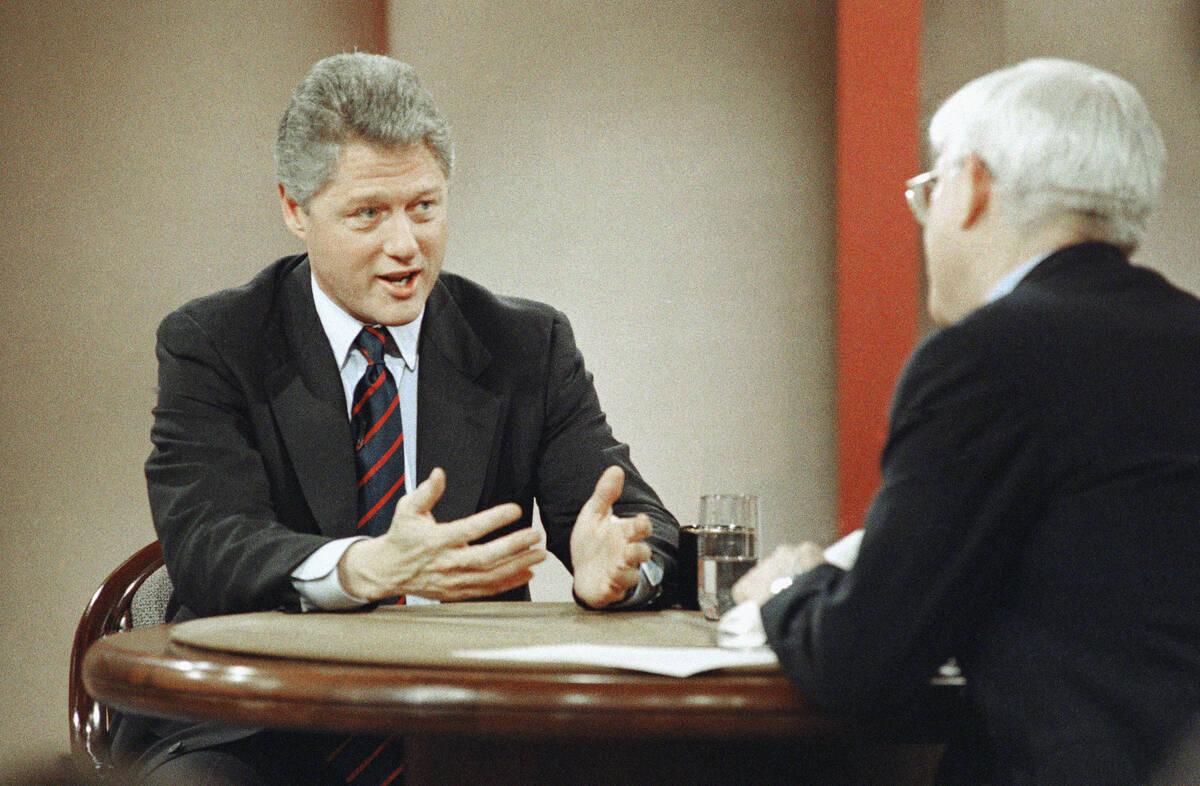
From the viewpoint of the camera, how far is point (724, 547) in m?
1.48

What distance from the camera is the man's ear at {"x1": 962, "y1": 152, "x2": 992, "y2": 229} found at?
1.12m

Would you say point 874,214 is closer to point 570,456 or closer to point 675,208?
point 675,208

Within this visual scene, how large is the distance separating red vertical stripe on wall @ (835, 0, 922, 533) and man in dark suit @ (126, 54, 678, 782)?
858 mm

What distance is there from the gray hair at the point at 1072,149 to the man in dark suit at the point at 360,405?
0.66 meters

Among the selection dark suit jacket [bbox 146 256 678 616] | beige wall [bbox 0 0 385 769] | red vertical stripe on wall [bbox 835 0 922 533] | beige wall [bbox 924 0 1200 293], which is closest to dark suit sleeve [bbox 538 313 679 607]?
dark suit jacket [bbox 146 256 678 616]

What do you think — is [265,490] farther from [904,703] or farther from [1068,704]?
[1068,704]

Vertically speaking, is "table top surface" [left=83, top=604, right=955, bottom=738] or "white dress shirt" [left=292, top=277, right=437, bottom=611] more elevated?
"white dress shirt" [left=292, top=277, right=437, bottom=611]

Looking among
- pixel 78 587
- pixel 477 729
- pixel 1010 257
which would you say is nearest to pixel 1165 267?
pixel 1010 257

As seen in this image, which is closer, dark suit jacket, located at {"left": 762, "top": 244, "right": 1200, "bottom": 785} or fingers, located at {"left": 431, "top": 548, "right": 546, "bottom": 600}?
dark suit jacket, located at {"left": 762, "top": 244, "right": 1200, "bottom": 785}

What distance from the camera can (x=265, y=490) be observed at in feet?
5.74

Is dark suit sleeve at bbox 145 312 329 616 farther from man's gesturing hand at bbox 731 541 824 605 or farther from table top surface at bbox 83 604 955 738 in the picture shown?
man's gesturing hand at bbox 731 541 824 605

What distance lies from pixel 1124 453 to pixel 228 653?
0.84 metres

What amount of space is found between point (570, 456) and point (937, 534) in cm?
110

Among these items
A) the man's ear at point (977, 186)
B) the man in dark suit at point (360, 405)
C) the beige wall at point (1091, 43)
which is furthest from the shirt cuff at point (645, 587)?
the beige wall at point (1091, 43)
